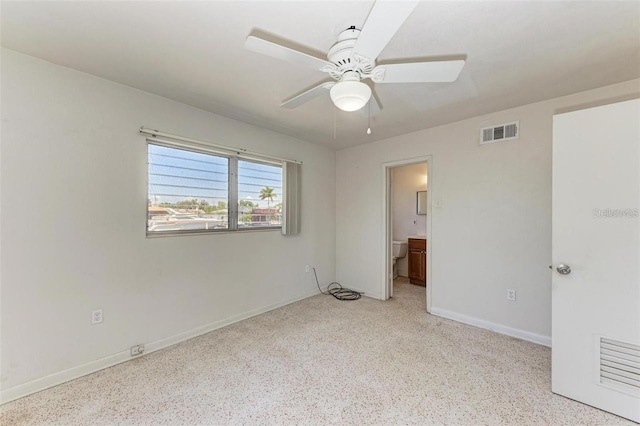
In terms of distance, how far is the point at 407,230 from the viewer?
17.7 feet

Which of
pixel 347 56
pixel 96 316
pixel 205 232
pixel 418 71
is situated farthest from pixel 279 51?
pixel 96 316

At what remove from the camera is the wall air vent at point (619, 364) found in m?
1.66

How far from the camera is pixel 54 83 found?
2.03 metres

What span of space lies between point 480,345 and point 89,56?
160 inches

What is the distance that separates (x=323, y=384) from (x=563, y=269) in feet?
6.23

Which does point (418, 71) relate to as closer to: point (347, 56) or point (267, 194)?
point (347, 56)

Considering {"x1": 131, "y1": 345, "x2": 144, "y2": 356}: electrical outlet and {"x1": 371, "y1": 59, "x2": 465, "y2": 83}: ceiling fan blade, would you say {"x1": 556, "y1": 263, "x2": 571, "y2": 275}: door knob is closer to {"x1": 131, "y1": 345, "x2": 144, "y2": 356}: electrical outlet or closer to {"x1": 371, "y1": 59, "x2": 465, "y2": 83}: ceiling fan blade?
{"x1": 371, "y1": 59, "x2": 465, "y2": 83}: ceiling fan blade

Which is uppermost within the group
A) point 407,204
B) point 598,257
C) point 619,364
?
point 407,204

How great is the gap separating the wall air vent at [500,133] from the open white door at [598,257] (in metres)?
1.00

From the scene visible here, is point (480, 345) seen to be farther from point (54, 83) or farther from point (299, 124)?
point (54, 83)

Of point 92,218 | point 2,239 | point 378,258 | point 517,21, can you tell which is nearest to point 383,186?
point 378,258

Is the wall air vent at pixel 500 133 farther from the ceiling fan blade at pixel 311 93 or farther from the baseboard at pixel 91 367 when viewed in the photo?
the baseboard at pixel 91 367

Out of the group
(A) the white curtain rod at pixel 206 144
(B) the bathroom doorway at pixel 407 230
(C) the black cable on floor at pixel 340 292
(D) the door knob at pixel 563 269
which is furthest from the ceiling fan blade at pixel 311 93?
(C) the black cable on floor at pixel 340 292

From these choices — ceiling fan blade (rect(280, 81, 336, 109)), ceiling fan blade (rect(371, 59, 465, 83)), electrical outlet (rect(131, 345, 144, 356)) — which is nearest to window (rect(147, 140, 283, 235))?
electrical outlet (rect(131, 345, 144, 356))
